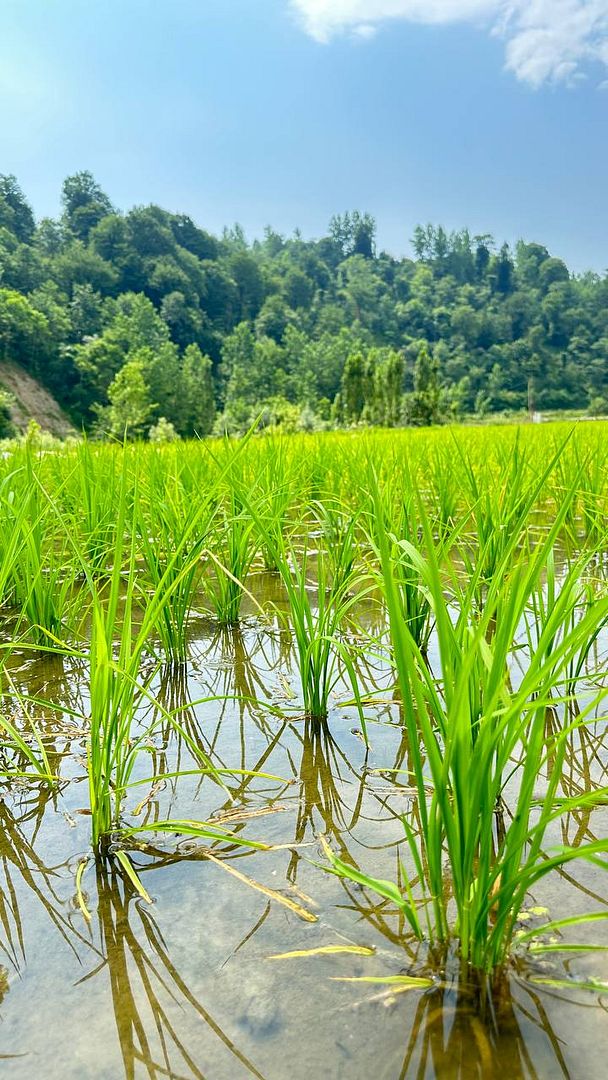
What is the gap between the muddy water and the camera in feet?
2.60

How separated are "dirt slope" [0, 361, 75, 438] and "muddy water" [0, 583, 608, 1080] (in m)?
48.6

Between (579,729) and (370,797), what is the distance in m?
0.60

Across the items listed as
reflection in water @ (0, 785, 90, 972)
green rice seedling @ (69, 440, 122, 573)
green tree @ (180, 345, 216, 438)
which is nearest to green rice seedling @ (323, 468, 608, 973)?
reflection in water @ (0, 785, 90, 972)

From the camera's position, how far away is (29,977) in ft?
Result: 3.02

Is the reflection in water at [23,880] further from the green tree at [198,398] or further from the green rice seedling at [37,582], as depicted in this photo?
the green tree at [198,398]

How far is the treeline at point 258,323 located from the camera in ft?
168

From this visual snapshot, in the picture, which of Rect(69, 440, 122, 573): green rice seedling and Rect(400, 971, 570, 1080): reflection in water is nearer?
Rect(400, 971, 570, 1080): reflection in water

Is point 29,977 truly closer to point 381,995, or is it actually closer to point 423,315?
point 381,995

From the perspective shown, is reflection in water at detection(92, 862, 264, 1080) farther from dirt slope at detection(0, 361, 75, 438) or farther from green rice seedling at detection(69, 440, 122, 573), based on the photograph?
dirt slope at detection(0, 361, 75, 438)

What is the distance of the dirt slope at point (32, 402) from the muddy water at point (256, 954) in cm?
4857

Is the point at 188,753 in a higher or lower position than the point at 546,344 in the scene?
lower

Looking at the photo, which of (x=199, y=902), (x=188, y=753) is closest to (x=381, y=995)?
(x=199, y=902)

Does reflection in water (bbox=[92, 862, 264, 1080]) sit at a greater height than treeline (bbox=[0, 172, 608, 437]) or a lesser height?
lesser

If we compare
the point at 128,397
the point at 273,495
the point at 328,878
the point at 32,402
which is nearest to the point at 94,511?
the point at 273,495
